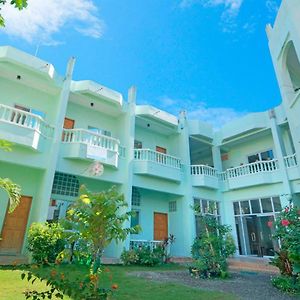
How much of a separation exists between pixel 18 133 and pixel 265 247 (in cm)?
1434

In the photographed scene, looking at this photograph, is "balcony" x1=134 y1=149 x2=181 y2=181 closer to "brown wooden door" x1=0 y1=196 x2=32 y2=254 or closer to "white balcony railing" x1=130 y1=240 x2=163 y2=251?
"white balcony railing" x1=130 y1=240 x2=163 y2=251

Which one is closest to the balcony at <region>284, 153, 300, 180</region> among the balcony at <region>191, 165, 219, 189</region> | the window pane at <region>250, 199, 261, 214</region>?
the window pane at <region>250, 199, 261, 214</region>

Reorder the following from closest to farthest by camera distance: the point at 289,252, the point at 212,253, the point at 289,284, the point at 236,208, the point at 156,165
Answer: the point at 289,252 → the point at 289,284 → the point at 212,253 → the point at 156,165 → the point at 236,208

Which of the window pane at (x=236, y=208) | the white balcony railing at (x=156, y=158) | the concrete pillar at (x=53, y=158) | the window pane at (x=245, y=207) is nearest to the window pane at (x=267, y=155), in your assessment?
the window pane at (x=245, y=207)

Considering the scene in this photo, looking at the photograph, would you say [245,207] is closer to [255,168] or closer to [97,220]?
[255,168]

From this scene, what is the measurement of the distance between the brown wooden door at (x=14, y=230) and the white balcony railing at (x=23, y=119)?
3.44 meters

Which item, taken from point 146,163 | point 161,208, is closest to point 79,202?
point 146,163

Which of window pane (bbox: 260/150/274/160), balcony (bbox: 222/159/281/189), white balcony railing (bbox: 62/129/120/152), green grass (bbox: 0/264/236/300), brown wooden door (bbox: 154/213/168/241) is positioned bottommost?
green grass (bbox: 0/264/236/300)

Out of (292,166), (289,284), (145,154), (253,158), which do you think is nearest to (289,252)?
(289,284)

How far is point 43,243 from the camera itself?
8.55 metres

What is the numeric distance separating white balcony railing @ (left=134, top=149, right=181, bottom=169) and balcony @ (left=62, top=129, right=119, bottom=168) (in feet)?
5.56

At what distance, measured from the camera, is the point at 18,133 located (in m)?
9.27

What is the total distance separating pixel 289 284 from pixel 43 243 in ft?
25.6

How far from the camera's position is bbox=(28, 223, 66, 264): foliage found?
8.51m
